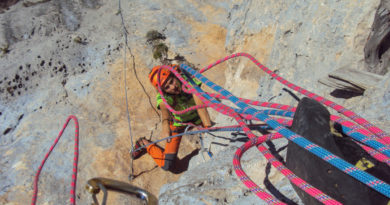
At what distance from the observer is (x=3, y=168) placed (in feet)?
12.4

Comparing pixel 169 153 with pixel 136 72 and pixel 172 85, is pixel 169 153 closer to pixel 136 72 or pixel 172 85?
pixel 172 85

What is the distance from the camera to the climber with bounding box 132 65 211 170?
3170 millimetres

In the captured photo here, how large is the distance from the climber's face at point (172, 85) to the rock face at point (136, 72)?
78 centimetres

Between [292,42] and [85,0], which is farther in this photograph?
[85,0]

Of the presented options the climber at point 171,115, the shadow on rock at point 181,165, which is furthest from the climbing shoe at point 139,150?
the shadow on rock at point 181,165

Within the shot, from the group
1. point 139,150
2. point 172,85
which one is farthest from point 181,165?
point 172,85

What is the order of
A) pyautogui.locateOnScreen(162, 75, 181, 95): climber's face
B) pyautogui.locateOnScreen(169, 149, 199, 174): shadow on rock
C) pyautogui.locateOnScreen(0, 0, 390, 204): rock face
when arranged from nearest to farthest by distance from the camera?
pyautogui.locateOnScreen(0, 0, 390, 204): rock face, pyautogui.locateOnScreen(162, 75, 181, 95): climber's face, pyautogui.locateOnScreen(169, 149, 199, 174): shadow on rock

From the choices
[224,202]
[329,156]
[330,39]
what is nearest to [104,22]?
[330,39]

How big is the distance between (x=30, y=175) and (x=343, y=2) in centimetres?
427

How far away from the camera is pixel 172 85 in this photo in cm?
320

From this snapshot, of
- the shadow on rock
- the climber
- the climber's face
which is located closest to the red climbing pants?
the climber

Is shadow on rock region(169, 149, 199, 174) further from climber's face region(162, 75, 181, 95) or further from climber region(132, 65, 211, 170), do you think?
climber's face region(162, 75, 181, 95)

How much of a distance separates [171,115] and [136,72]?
1938 millimetres

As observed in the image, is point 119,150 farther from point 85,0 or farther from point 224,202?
point 85,0
